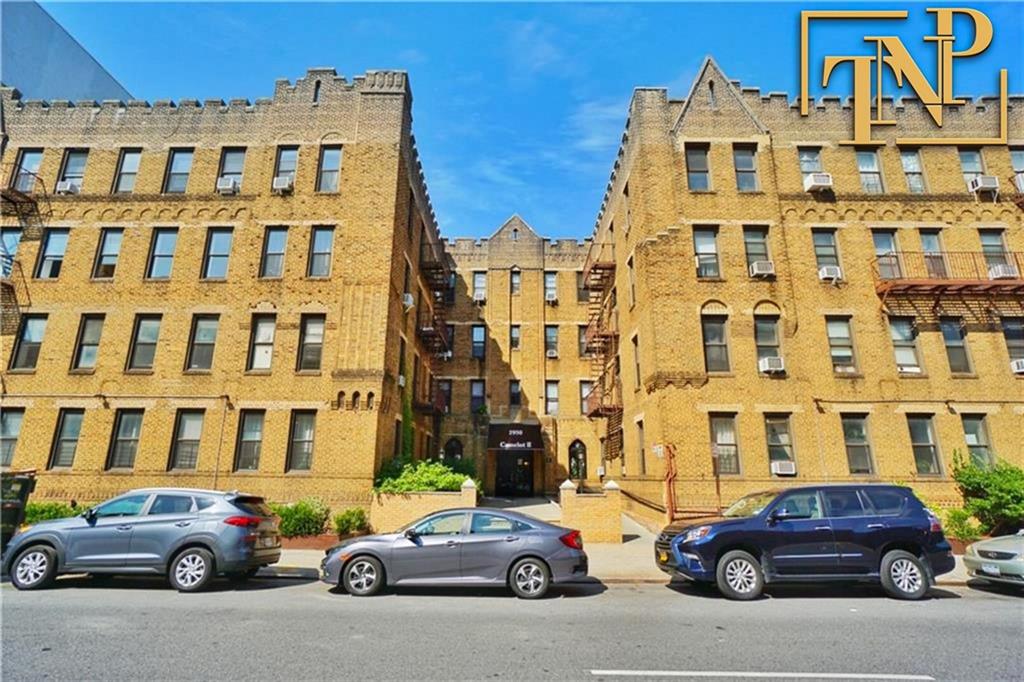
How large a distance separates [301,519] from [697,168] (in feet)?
59.9

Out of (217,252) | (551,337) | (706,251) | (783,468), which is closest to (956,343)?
(783,468)

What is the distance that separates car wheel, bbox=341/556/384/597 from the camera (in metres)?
8.56

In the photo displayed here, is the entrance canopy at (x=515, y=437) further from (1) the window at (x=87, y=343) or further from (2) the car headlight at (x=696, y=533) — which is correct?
(1) the window at (x=87, y=343)

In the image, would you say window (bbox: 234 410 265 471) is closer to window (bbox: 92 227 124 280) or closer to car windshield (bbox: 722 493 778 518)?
window (bbox: 92 227 124 280)

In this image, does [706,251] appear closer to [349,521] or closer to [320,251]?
[320,251]

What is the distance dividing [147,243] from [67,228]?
322 cm

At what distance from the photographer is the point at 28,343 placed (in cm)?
1694

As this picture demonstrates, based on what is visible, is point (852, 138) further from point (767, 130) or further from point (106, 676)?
point (106, 676)

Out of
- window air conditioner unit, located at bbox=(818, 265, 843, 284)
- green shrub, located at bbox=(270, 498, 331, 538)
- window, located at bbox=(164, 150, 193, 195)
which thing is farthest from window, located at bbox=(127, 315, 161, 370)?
window air conditioner unit, located at bbox=(818, 265, 843, 284)

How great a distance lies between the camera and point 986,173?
18.4 metres

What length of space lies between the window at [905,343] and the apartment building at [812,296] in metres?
0.07

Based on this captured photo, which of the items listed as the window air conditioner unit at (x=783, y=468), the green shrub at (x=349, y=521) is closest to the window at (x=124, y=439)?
the green shrub at (x=349, y=521)

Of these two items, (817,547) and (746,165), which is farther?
(746,165)

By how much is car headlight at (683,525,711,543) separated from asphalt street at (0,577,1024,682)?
97cm
